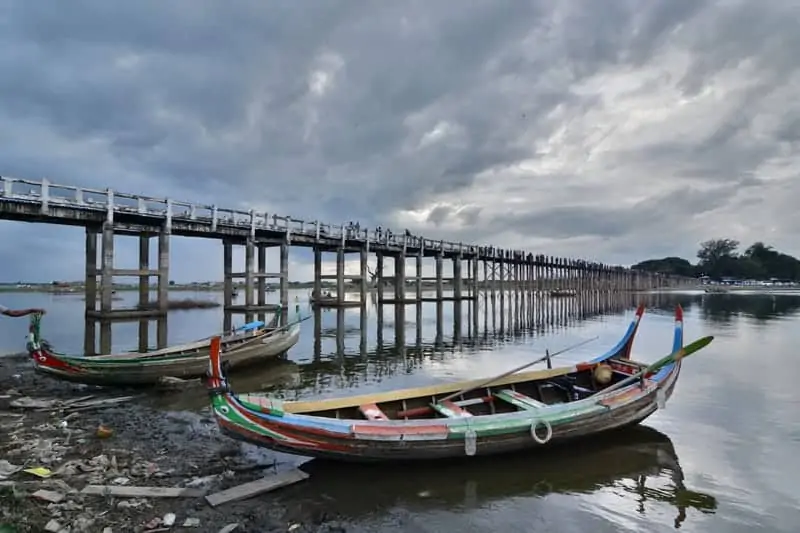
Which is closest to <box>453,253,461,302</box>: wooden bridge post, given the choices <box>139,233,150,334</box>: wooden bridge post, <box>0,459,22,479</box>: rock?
<box>139,233,150,334</box>: wooden bridge post

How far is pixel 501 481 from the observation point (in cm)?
744

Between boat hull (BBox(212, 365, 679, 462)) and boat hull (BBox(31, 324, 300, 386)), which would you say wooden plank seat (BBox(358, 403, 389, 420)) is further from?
boat hull (BBox(31, 324, 300, 386))

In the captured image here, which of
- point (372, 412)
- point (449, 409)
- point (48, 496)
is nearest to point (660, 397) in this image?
point (449, 409)

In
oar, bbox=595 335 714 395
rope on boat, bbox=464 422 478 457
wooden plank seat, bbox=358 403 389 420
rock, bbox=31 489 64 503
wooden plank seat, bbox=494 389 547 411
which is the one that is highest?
oar, bbox=595 335 714 395

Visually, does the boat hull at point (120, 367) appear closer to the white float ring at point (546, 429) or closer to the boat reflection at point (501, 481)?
the boat reflection at point (501, 481)

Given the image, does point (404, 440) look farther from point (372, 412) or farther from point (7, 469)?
point (7, 469)

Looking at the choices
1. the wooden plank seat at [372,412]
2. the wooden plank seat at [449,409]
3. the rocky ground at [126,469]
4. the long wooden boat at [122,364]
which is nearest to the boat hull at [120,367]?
the long wooden boat at [122,364]

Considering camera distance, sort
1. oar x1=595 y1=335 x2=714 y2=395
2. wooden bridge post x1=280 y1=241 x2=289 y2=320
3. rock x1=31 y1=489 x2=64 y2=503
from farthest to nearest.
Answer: wooden bridge post x1=280 y1=241 x2=289 y2=320 → oar x1=595 y1=335 x2=714 y2=395 → rock x1=31 y1=489 x2=64 y2=503

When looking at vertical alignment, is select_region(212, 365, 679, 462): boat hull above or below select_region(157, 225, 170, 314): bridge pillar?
below

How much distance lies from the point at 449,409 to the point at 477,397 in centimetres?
125

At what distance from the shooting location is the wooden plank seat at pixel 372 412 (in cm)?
793

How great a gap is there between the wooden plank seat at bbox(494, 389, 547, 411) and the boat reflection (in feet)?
2.62

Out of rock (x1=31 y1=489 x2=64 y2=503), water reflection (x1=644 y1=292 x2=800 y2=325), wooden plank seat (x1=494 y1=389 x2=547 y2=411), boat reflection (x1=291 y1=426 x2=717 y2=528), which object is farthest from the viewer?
water reflection (x1=644 y1=292 x2=800 y2=325)

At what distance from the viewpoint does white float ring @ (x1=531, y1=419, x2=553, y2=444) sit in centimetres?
780
